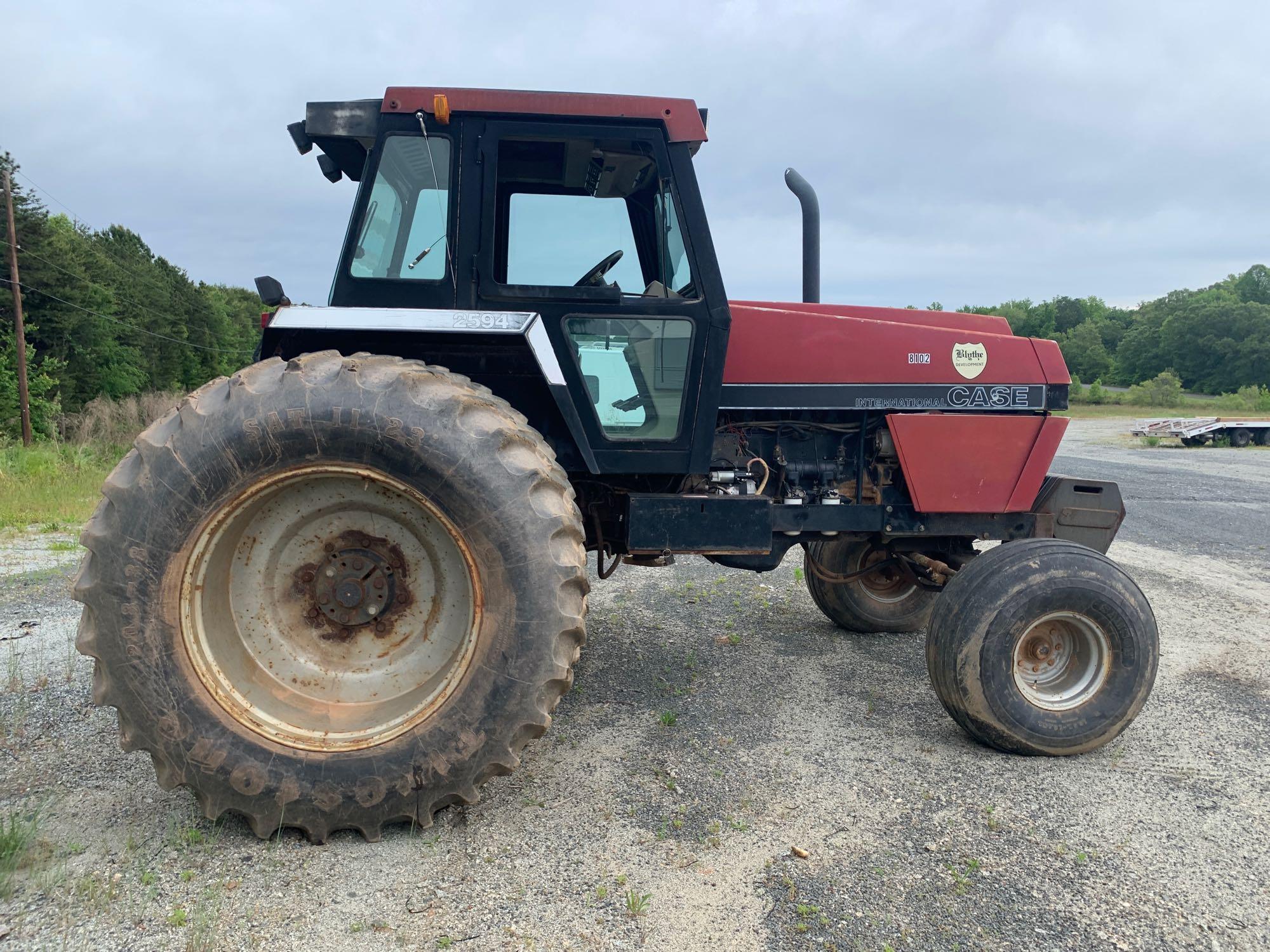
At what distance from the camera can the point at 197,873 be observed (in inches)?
92.0

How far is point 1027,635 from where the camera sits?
129 inches

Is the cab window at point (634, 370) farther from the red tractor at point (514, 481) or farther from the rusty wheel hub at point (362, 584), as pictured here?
the rusty wheel hub at point (362, 584)

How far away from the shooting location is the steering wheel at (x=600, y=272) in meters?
3.33

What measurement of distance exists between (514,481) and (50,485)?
39.7ft

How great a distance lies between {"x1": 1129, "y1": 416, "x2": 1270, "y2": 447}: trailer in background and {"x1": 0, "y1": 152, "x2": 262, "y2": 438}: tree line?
28163 mm

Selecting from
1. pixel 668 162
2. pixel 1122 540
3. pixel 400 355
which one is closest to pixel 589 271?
pixel 668 162

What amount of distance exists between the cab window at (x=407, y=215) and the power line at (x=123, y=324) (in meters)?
19.1

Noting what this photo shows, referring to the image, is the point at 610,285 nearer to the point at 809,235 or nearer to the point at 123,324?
the point at 809,235

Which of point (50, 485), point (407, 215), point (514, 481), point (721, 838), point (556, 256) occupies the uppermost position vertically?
point (407, 215)

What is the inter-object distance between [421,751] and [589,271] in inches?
76.4

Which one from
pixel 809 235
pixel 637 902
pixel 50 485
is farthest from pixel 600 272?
pixel 50 485

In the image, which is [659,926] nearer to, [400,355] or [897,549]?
[400,355]

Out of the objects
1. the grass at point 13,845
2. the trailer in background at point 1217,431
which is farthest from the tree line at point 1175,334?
the grass at point 13,845

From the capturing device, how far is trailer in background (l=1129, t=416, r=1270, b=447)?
75.6 ft
